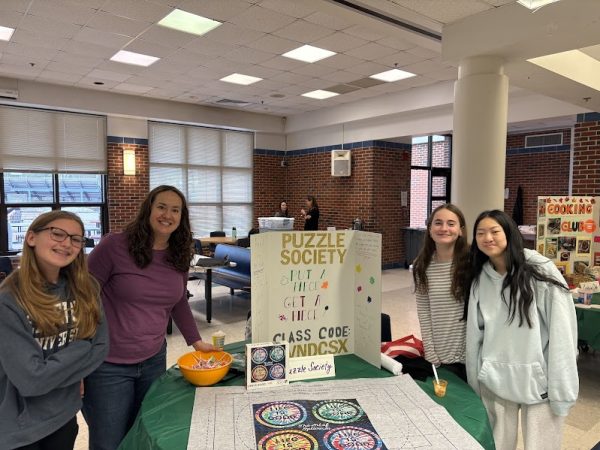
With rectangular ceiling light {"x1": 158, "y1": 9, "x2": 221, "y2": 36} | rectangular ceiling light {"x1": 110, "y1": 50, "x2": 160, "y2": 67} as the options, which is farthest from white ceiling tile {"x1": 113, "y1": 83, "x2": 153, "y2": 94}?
rectangular ceiling light {"x1": 158, "y1": 9, "x2": 221, "y2": 36}

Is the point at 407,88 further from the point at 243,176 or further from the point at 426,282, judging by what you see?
the point at 426,282

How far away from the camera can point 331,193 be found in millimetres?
9750

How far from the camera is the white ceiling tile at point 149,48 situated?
5.47 meters

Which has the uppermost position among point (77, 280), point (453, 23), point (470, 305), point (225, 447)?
point (453, 23)

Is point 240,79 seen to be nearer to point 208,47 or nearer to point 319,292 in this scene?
point 208,47

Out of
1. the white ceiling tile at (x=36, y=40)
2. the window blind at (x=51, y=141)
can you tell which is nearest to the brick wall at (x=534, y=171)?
the window blind at (x=51, y=141)

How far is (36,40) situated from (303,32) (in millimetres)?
3292

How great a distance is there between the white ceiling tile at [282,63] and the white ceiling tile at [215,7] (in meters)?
1.50

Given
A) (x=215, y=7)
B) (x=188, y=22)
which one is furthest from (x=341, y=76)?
(x=215, y=7)

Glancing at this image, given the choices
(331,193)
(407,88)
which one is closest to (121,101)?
(331,193)

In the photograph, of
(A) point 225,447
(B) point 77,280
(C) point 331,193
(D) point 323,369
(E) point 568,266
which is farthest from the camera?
(C) point 331,193

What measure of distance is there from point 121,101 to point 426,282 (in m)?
7.84

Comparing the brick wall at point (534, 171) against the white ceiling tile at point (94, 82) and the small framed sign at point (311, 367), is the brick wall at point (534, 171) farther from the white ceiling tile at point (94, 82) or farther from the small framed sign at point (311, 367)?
the small framed sign at point (311, 367)

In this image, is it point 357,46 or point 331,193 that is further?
point 331,193
